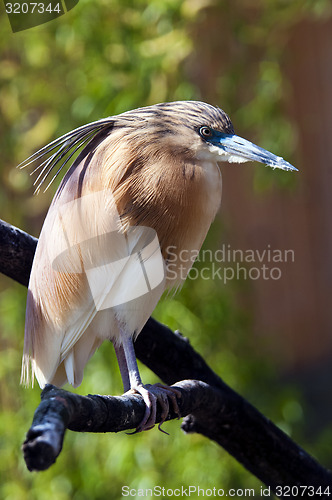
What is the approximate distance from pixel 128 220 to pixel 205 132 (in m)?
0.22

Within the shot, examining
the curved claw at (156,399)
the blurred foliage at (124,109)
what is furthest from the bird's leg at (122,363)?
the blurred foliage at (124,109)

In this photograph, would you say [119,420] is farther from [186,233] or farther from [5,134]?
[5,134]

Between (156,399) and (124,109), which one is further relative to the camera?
(124,109)

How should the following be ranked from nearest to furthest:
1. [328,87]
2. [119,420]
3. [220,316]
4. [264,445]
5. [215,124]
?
[119,420] < [215,124] < [264,445] < [220,316] < [328,87]

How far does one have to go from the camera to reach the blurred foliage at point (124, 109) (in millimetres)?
1842

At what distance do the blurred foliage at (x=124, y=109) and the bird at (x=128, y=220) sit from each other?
0.61m

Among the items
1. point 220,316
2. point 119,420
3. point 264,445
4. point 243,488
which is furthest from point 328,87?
point 119,420

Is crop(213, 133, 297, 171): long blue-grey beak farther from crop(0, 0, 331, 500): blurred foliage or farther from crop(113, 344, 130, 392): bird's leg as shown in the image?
crop(0, 0, 331, 500): blurred foliage

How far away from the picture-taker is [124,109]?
6.03 ft

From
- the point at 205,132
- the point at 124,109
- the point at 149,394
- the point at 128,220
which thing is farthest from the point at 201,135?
the point at 124,109

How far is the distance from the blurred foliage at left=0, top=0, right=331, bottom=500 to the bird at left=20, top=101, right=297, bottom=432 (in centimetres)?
61

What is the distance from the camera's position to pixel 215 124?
3.85 ft

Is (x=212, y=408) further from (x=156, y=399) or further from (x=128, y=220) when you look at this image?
(x=128, y=220)

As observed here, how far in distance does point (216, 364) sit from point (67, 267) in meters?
0.88
